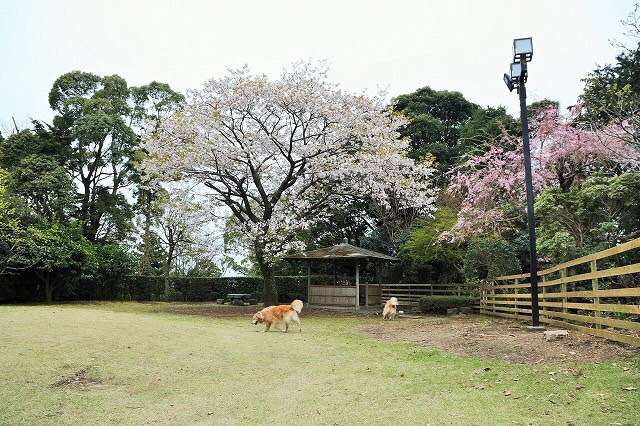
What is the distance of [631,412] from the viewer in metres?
3.70

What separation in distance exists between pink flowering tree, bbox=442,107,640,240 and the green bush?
214 centimetres

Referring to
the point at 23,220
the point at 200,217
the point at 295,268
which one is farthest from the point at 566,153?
the point at 23,220

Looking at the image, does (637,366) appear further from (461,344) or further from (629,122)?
(629,122)

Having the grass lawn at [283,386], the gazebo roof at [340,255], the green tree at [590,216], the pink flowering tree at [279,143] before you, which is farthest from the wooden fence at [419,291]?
the grass lawn at [283,386]

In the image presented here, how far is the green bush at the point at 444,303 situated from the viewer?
16547 millimetres

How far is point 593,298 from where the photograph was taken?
7.01m

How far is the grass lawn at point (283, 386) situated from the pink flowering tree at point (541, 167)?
8.20m

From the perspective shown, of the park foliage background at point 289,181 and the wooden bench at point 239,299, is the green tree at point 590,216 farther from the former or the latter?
the wooden bench at point 239,299

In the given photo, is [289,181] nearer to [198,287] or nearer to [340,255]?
[340,255]

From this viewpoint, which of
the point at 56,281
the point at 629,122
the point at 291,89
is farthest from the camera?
the point at 56,281

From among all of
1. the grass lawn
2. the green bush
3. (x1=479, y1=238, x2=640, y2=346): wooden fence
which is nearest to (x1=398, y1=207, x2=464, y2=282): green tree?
the green bush

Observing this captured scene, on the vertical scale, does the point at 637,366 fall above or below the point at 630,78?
below

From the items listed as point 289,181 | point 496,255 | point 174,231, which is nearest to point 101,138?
point 174,231

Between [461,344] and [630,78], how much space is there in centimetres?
1854
